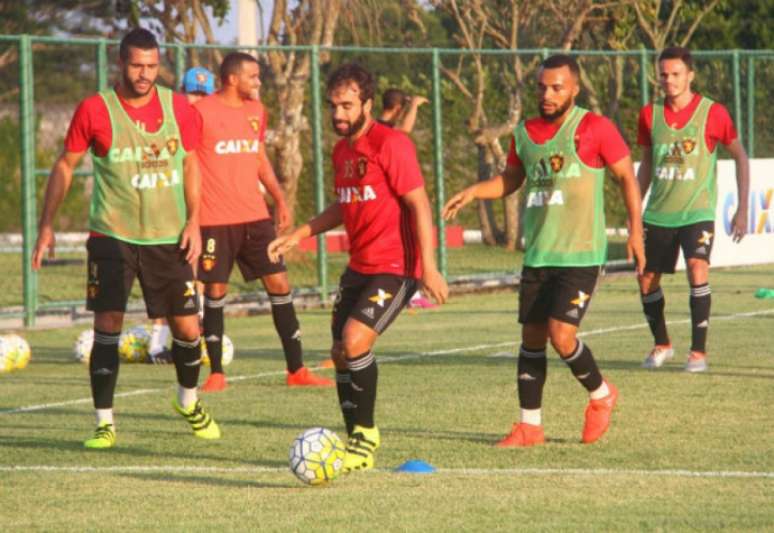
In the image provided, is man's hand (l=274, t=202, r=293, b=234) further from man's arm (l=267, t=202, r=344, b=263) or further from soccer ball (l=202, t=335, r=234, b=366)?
man's arm (l=267, t=202, r=344, b=263)

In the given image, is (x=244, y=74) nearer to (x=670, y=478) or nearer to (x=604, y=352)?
(x=604, y=352)

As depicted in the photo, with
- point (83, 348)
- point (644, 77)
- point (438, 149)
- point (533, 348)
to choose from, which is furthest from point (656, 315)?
point (644, 77)

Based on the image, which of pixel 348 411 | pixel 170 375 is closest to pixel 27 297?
pixel 170 375

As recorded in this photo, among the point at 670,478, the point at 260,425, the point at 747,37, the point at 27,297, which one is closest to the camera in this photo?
the point at 670,478

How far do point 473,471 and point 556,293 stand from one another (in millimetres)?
1286

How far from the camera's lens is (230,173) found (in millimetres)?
11781

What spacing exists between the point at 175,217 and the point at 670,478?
10.3ft

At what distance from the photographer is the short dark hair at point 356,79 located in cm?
814

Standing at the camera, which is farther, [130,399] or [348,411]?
[130,399]

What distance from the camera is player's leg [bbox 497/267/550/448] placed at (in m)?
8.95

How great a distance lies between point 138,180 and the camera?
9203mm

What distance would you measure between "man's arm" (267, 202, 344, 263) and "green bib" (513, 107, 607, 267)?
1124 mm

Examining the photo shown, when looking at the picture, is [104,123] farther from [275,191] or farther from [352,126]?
[275,191]

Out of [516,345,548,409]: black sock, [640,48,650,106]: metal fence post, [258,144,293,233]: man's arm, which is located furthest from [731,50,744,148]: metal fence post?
[516,345,548,409]: black sock
